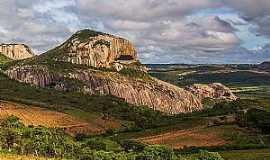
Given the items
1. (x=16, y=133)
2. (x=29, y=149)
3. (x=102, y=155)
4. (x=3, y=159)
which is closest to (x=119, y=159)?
(x=102, y=155)

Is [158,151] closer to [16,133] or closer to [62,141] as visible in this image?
[62,141]

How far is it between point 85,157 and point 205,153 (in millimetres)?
47717

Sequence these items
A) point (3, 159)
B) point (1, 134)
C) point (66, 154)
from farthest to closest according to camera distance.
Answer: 1. point (1, 134)
2. point (66, 154)
3. point (3, 159)

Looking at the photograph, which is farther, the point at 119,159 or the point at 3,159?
the point at 119,159

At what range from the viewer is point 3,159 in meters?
86.9

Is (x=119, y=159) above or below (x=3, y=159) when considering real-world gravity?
below

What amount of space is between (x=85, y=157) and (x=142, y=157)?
22.6 m

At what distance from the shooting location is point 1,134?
7721 inches

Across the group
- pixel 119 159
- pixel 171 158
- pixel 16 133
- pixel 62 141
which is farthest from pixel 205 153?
pixel 16 133

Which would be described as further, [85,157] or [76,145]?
[76,145]

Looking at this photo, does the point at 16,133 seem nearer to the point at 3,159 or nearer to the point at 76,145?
the point at 76,145

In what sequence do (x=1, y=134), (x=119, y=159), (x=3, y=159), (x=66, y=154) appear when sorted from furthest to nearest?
(x=1, y=134) < (x=66, y=154) < (x=119, y=159) < (x=3, y=159)

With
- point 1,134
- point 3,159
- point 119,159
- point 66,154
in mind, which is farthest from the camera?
point 1,134

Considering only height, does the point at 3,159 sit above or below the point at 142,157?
above
